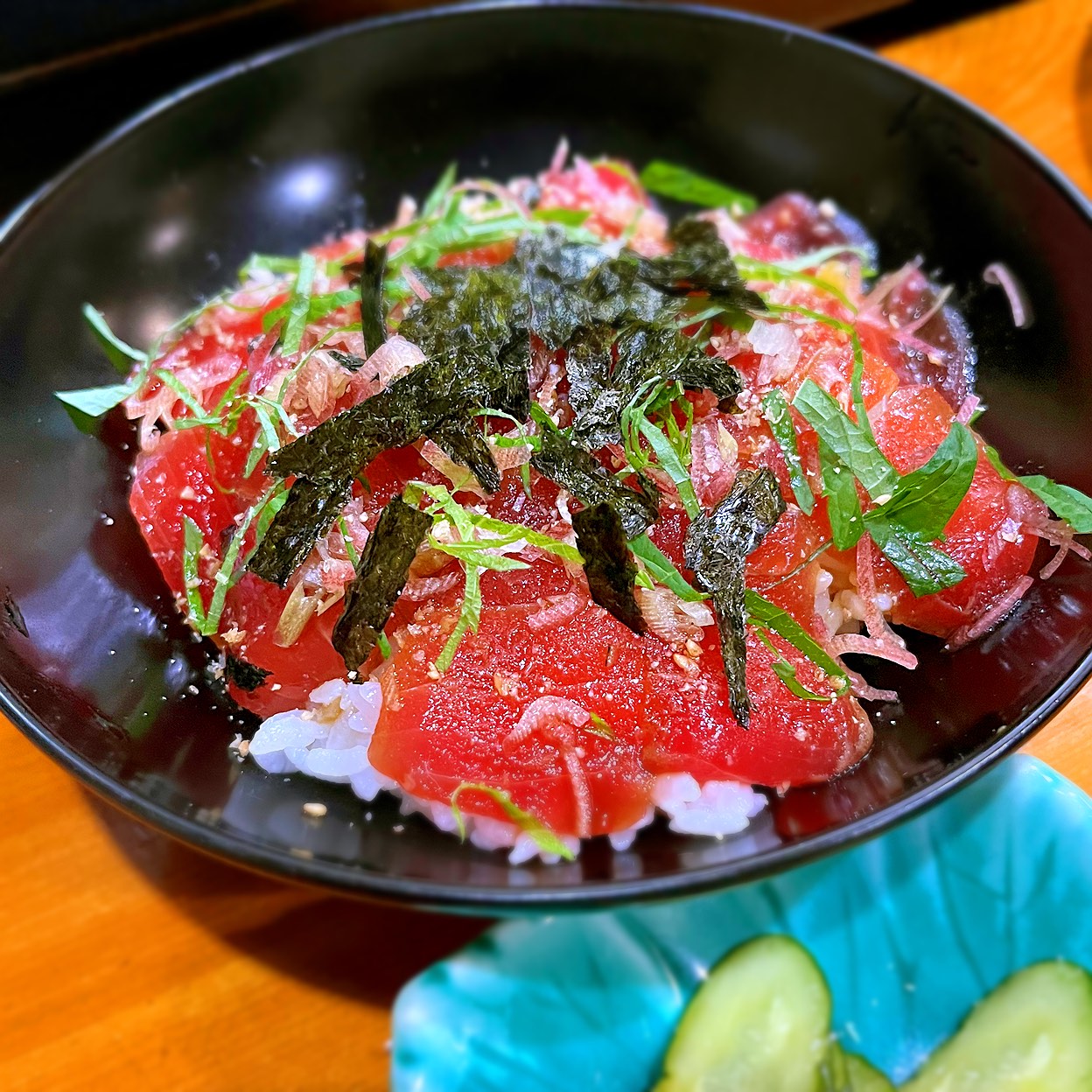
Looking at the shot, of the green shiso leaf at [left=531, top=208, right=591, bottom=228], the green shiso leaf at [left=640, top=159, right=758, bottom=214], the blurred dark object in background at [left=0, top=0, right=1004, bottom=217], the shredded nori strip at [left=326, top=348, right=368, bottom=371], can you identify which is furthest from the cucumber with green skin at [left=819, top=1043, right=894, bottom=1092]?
the blurred dark object in background at [left=0, top=0, right=1004, bottom=217]

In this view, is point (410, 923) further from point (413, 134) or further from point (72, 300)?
point (413, 134)

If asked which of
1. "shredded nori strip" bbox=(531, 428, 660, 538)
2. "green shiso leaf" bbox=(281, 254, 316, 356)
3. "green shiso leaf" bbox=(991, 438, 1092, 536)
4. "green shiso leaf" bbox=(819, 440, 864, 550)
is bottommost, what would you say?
"green shiso leaf" bbox=(281, 254, 316, 356)

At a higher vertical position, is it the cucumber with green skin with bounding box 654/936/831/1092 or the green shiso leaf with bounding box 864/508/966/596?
the green shiso leaf with bounding box 864/508/966/596

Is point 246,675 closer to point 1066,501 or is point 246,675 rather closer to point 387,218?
point 387,218

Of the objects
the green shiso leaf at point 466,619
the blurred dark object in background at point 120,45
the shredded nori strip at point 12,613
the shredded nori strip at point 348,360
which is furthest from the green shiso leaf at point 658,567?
the blurred dark object in background at point 120,45

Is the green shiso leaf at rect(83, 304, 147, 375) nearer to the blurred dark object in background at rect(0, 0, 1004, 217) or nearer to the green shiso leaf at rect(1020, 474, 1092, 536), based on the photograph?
the blurred dark object in background at rect(0, 0, 1004, 217)

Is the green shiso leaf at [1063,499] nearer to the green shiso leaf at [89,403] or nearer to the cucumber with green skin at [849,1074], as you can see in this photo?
the cucumber with green skin at [849,1074]
